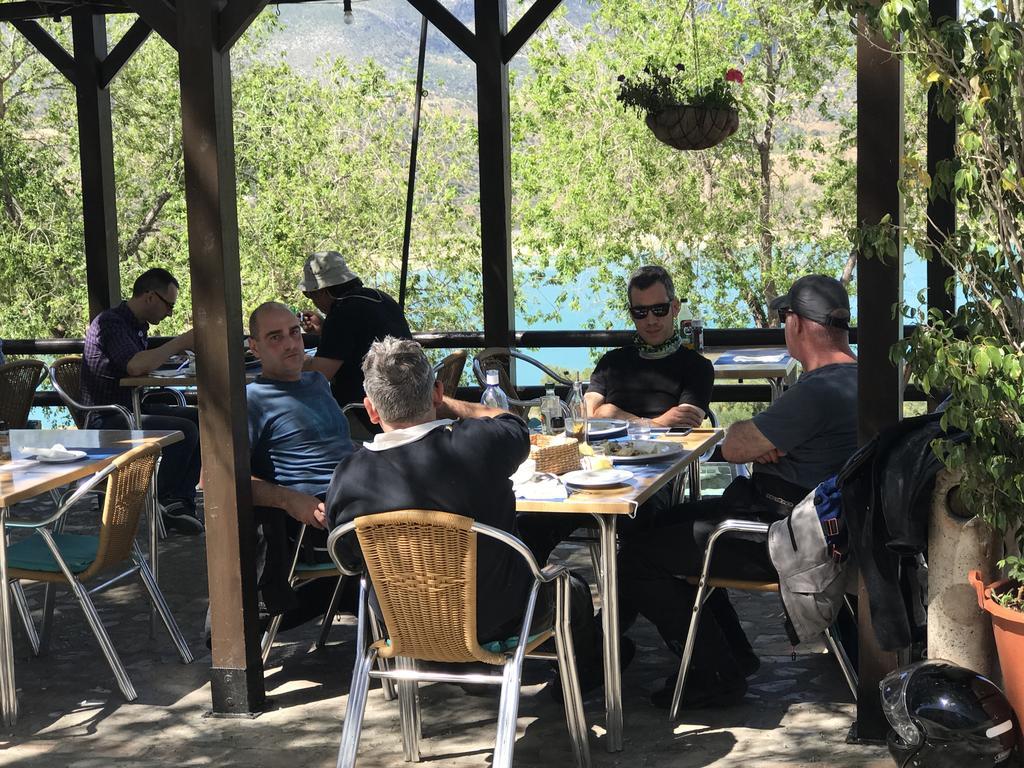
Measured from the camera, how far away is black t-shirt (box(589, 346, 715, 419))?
16.4 ft

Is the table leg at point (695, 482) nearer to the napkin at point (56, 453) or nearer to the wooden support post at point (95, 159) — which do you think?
the napkin at point (56, 453)

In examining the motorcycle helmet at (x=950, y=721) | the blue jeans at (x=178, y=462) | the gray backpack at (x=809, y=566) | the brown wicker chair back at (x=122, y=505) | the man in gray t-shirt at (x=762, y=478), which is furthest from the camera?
the blue jeans at (x=178, y=462)

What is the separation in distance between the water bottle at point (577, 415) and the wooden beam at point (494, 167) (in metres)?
2.65

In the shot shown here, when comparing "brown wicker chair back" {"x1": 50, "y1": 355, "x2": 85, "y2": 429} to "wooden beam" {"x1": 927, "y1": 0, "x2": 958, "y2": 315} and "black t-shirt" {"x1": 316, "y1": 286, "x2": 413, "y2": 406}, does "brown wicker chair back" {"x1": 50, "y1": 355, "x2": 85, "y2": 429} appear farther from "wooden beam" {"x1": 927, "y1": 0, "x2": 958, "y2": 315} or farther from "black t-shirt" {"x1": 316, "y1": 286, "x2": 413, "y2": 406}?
"wooden beam" {"x1": 927, "y1": 0, "x2": 958, "y2": 315}

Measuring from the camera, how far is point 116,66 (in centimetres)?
783

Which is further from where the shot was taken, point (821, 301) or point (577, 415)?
point (577, 415)

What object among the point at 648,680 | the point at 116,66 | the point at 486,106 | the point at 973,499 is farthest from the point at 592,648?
the point at 116,66

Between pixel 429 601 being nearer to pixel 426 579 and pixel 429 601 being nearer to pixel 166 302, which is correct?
pixel 426 579

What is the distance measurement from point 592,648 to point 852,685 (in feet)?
2.48

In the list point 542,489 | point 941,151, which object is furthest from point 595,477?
point 941,151

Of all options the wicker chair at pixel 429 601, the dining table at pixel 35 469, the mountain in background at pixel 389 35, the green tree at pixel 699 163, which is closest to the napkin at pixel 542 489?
the wicker chair at pixel 429 601

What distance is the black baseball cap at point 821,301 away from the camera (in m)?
3.93

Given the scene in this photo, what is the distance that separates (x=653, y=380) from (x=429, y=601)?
216 centimetres

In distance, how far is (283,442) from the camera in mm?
4246
